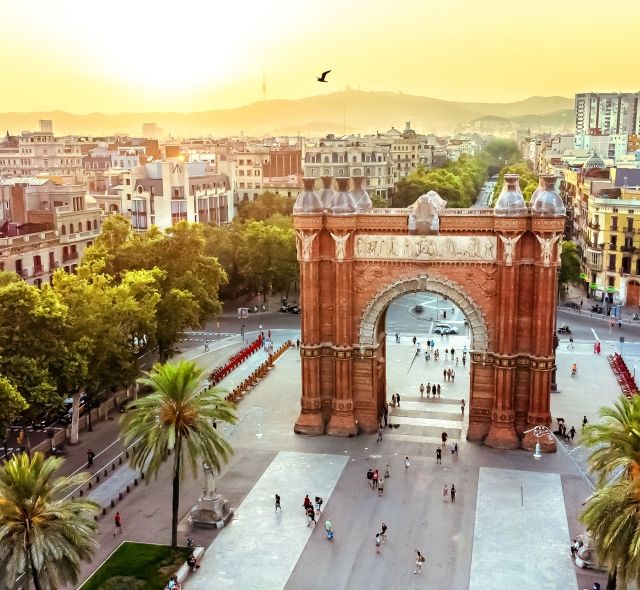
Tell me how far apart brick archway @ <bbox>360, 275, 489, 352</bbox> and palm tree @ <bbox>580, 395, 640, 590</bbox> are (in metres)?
16.8

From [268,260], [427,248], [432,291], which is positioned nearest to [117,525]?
[432,291]

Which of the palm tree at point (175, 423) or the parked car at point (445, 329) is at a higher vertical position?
the palm tree at point (175, 423)

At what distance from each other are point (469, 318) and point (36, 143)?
147 meters

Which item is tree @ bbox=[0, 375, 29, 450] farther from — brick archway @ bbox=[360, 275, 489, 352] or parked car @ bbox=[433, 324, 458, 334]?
parked car @ bbox=[433, 324, 458, 334]

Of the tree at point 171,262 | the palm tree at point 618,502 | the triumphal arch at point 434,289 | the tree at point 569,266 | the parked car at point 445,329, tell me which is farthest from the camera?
the tree at point 569,266

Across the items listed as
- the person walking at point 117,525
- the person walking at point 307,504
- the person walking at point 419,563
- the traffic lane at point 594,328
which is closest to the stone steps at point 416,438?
the person walking at point 307,504

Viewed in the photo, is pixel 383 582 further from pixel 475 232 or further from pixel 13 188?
pixel 13 188

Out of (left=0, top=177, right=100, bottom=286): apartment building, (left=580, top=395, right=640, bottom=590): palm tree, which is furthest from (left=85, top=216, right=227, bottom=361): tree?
(left=580, top=395, right=640, bottom=590): palm tree

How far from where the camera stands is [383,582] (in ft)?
108

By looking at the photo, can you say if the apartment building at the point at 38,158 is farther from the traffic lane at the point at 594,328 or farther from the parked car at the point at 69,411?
the parked car at the point at 69,411

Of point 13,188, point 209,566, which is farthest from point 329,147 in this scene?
point 209,566

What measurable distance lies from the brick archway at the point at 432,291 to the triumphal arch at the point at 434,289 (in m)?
0.06

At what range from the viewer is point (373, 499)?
41000 millimetres

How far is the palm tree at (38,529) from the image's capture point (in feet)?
85.0
